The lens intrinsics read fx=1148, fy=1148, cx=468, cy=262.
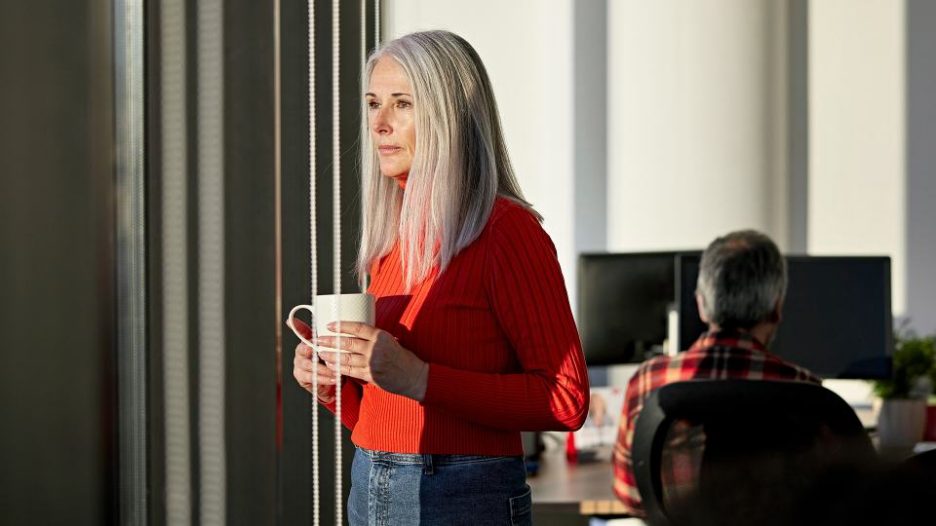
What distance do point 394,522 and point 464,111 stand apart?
17.3 inches

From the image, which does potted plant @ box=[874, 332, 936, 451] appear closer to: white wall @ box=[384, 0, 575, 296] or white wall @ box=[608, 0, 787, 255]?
white wall @ box=[608, 0, 787, 255]

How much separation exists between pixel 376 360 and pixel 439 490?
0.57 ft

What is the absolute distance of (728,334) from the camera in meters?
2.22

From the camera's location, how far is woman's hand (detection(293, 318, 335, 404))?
1098mm

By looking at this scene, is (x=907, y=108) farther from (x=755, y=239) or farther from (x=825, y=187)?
(x=755, y=239)

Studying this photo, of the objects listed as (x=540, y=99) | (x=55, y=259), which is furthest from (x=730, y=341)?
(x=540, y=99)

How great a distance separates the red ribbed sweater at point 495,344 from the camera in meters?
1.19

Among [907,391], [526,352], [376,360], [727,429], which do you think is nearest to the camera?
[376,360]

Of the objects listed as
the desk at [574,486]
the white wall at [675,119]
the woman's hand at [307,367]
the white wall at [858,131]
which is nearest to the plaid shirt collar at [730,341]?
the desk at [574,486]

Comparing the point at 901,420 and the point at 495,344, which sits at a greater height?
the point at 495,344

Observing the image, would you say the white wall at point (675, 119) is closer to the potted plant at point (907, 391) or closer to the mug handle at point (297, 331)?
the potted plant at point (907, 391)

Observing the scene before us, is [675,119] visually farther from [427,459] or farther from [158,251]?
[158,251]

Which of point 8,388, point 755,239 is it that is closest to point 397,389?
point 8,388

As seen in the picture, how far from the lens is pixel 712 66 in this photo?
4199mm
